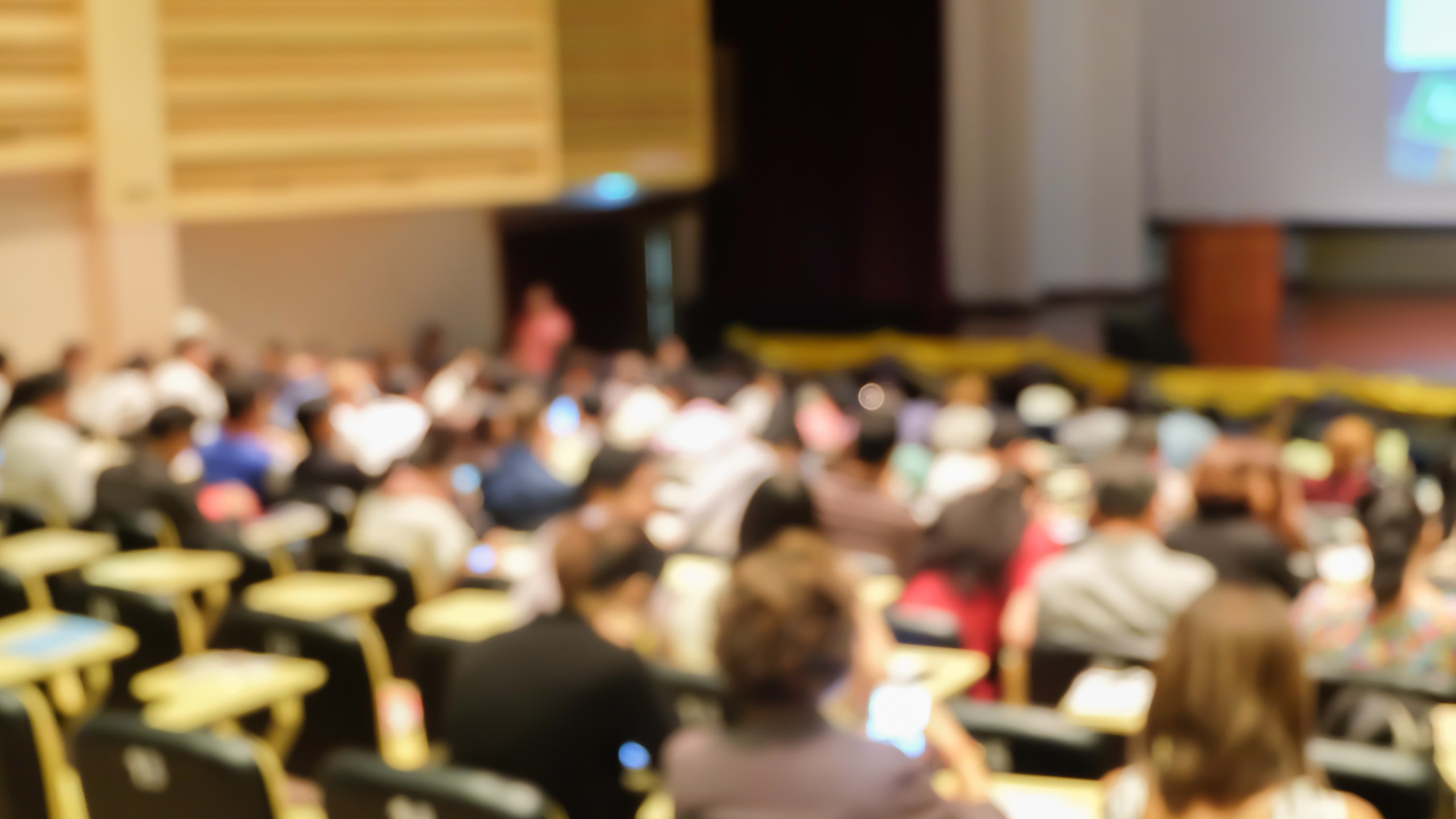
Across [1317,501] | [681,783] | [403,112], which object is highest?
[403,112]

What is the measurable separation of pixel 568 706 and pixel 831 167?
11628 mm

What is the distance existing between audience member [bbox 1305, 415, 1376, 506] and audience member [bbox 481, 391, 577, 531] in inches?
116

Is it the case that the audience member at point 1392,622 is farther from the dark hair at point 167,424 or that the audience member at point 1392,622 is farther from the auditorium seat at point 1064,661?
the dark hair at point 167,424

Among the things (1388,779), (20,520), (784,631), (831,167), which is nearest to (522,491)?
(20,520)

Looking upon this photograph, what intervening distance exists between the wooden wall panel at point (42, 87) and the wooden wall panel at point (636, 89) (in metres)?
4.24

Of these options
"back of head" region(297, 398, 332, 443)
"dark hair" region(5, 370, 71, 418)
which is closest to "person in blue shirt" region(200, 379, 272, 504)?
"back of head" region(297, 398, 332, 443)

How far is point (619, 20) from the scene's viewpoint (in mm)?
13273

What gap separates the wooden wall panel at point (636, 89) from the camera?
13023 mm

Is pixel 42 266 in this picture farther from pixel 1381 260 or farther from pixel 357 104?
pixel 1381 260

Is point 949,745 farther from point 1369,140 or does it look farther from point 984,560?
point 1369,140

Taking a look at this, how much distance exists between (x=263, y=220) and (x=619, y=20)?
12.0 feet

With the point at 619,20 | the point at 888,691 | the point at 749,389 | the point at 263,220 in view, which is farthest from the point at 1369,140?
the point at 888,691

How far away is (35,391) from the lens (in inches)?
263

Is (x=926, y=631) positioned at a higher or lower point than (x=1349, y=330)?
higher
